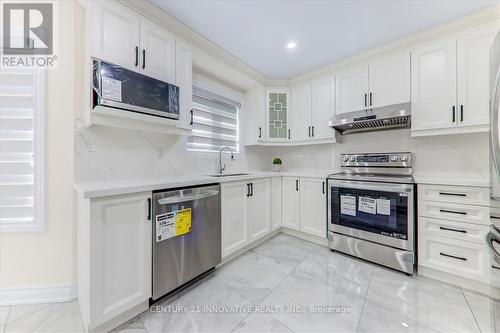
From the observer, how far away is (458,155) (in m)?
2.14

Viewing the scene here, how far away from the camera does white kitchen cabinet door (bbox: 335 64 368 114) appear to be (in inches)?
99.1

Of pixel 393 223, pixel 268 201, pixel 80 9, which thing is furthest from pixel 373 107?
pixel 80 9

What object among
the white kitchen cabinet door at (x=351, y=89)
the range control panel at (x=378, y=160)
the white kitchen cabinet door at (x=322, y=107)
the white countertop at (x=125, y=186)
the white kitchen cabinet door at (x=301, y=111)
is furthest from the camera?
the white kitchen cabinet door at (x=301, y=111)

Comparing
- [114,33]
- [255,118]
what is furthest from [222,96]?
[114,33]

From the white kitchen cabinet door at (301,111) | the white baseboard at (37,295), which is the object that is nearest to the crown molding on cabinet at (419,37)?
the white kitchen cabinet door at (301,111)

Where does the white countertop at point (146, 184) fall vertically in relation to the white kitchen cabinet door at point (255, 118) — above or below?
below

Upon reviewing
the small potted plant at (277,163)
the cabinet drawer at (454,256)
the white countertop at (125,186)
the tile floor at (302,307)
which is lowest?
the tile floor at (302,307)

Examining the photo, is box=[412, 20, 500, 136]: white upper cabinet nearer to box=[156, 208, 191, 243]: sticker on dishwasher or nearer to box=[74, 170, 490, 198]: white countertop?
box=[74, 170, 490, 198]: white countertop

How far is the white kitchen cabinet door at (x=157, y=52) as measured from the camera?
5.72 ft

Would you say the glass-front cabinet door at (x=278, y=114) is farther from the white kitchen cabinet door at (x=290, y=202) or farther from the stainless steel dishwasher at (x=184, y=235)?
the stainless steel dishwasher at (x=184, y=235)

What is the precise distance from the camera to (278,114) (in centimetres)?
335

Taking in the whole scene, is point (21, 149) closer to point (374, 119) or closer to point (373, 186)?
point (373, 186)

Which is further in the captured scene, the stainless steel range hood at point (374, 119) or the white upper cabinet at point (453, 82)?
the stainless steel range hood at point (374, 119)

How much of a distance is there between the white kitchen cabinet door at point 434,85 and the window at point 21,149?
139 inches
